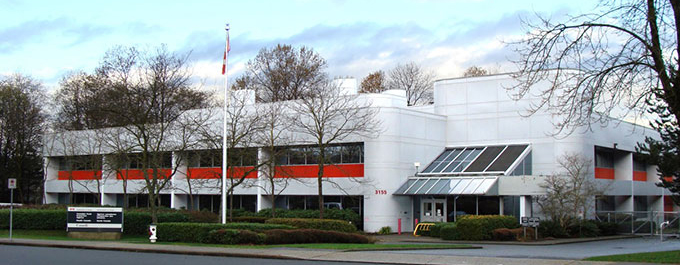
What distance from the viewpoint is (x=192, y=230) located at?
2762 centimetres

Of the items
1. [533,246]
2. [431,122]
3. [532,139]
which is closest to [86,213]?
[533,246]

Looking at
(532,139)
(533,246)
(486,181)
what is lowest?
(533,246)

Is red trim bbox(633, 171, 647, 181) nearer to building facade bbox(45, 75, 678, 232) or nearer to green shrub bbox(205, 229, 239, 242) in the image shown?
building facade bbox(45, 75, 678, 232)

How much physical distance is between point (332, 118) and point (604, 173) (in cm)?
1987

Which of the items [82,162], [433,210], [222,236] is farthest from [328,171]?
[82,162]

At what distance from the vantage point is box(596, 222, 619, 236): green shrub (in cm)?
4151

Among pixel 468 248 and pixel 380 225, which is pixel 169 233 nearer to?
pixel 468 248

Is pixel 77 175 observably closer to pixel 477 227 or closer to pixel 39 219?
pixel 39 219

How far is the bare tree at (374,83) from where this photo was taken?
7225cm

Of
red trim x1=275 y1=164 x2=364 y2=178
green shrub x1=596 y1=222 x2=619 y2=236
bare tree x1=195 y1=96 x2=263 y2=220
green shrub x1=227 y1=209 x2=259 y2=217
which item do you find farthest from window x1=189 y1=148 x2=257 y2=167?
green shrub x1=596 y1=222 x2=619 y2=236

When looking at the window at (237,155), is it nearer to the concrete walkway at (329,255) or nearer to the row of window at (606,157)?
the concrete walkway at (329,255)

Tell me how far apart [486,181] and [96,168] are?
92.4ft

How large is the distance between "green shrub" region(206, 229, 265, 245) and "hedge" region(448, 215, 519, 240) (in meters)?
13.5

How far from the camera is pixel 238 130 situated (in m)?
42.6
